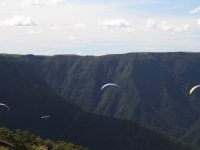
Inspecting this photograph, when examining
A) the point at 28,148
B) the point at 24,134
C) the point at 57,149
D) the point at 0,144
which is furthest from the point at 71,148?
the point at 0,144

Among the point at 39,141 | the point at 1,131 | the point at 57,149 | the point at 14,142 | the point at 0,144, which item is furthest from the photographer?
the point at 39,141

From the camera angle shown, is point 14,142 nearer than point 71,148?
Yes

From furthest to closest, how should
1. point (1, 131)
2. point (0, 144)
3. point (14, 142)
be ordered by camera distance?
1. point (1, 131)
2. point (14, 142)
3. point (0, 144)

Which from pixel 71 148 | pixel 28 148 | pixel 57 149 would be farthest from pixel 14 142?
pixel 71 148

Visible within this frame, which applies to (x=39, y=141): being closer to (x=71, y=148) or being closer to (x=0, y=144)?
(x=71, y=148)

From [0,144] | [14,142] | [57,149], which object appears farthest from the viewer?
[57,149]

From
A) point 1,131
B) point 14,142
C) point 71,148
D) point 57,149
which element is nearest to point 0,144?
point 14,142

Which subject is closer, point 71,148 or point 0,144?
point 0,144

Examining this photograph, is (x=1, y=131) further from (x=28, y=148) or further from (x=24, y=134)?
(x=24, y=134)

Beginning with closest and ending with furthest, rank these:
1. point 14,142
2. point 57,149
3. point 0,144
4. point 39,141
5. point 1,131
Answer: point 0,144 → point 14,142 → point 1,131 → point 57,149 → point 39,141
